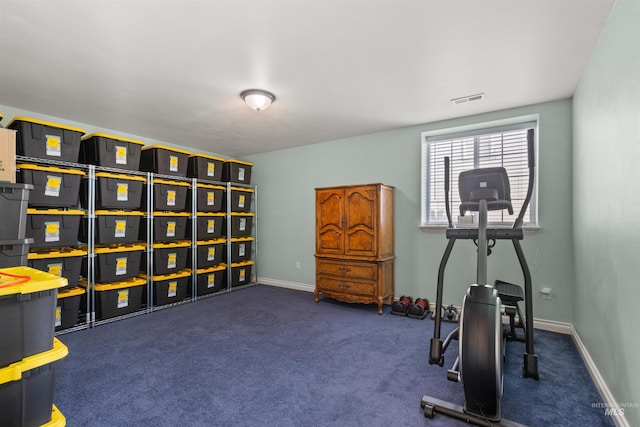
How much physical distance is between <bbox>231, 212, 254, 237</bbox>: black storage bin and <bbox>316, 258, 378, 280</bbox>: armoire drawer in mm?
1584

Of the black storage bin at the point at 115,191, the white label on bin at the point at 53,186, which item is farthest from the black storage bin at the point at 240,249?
the white label on bin at the point at 53,186

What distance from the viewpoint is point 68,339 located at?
3.00 meters

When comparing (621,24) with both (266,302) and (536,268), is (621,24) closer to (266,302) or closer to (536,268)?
(536,268)

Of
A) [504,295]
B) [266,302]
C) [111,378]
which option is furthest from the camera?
[266,302]

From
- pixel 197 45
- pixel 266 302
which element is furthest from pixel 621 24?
pixel 266 302

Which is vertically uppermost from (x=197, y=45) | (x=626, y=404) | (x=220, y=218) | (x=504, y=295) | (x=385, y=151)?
(x=197, y=45)

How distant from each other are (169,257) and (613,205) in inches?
176

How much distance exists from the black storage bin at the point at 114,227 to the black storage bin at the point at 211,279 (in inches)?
41.8

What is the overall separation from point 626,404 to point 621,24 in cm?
203

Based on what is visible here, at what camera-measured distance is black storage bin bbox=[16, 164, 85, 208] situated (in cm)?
295

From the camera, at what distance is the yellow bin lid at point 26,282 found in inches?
47.4

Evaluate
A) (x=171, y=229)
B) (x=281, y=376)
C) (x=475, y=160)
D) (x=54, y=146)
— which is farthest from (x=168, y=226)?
(x=475, y=160)

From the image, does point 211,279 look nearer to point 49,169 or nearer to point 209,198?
point 209,198

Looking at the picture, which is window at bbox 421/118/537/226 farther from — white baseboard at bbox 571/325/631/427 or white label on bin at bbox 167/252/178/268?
white label on bin at bbox 167/252/178/268
